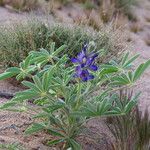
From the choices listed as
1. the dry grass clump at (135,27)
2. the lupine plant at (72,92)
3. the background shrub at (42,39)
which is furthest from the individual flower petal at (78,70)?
the dry grass clump at (135,27)

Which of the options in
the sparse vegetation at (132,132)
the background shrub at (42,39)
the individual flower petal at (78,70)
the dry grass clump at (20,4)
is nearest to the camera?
the individual flower petal at (78,70)

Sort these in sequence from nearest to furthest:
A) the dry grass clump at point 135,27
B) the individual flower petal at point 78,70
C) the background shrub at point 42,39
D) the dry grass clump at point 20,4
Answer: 1. the individual flower petal at point 78,70
2. the background shrub at point 42,39
3. the dry grass clump at point 20,4
4. the dry grass clump at point 135,27

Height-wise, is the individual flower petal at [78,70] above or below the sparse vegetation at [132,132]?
above

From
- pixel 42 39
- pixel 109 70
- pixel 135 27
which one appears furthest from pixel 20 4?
pixel 109 70

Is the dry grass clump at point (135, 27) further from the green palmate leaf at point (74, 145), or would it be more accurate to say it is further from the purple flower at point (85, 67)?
the purple flower at point (85, 67)

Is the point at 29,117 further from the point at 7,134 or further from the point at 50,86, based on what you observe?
the point at 50,86

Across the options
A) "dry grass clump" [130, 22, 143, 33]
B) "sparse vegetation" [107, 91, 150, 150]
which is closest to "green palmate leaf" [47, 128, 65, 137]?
"sparse vegetation" [107, 91, 150, 150]
